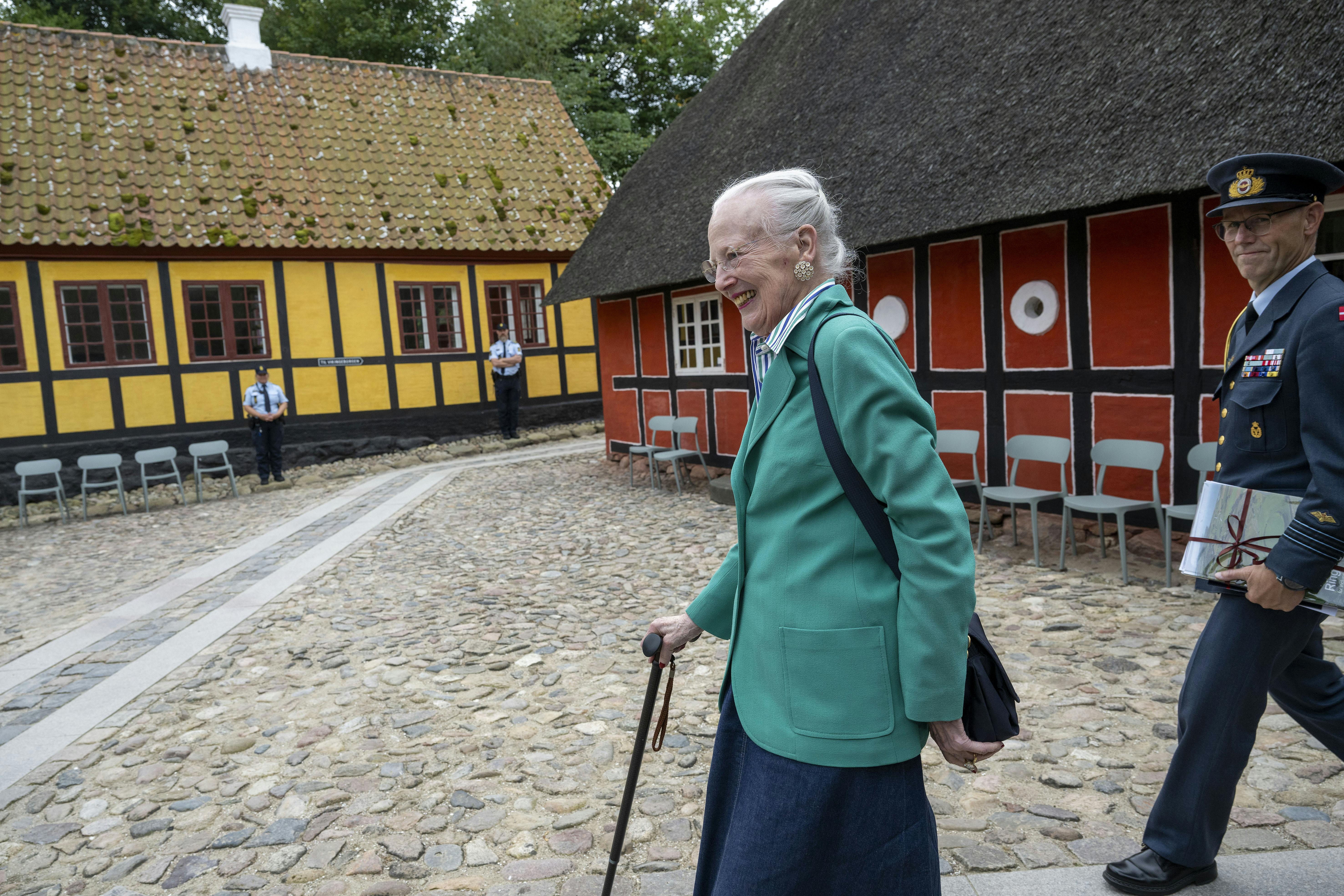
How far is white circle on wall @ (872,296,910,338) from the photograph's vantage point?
8188 millimetres

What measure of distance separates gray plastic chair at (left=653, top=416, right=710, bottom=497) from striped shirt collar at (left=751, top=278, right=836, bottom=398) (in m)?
8.75

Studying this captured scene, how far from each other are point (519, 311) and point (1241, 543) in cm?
1526

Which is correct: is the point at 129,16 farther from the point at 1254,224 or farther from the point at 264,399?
the point at 1254,224

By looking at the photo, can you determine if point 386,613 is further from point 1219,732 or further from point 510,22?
point 510,22

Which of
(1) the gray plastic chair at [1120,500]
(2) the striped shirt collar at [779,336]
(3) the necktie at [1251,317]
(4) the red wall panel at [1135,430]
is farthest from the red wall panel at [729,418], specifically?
(2) the striped shirt collar at [779,336]

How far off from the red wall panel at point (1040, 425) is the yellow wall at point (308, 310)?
11518 millimetres

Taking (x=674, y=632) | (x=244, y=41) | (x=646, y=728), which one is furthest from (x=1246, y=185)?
(x=244, y=41)

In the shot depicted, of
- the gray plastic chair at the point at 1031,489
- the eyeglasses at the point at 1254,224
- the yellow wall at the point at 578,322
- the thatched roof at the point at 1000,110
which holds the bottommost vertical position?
the gray plastic chair at the point at 1031,489

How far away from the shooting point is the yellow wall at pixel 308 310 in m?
14.5

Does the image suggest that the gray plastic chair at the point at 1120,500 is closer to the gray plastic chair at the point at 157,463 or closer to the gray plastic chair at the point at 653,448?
→ the gray plastic chair at the point at 653,448

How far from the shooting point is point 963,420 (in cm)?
776

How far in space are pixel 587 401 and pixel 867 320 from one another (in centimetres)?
1597

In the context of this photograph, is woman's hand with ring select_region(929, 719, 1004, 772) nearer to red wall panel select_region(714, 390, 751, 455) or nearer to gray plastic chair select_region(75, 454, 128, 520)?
red wall panel select_region(714, 390, 751, 455)

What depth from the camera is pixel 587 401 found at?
17.4 meters
